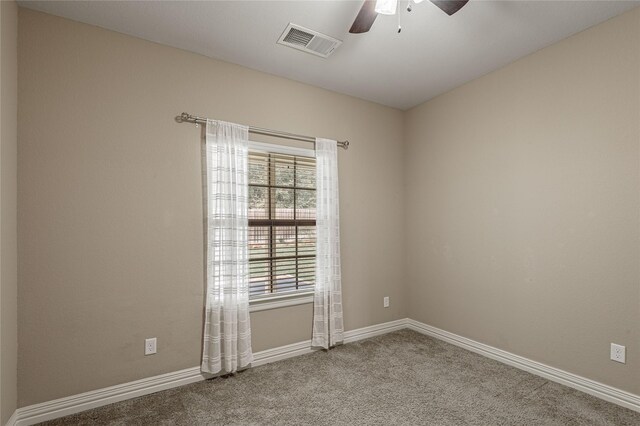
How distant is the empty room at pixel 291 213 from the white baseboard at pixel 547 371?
19mm

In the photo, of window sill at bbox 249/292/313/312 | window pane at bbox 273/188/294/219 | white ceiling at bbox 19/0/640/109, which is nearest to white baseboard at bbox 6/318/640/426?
window sill at bbox 249/292/313/312

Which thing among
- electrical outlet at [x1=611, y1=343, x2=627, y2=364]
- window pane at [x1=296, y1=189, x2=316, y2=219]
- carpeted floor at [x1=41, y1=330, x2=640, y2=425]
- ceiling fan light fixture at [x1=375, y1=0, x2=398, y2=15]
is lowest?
carpeted floor at [x1=41, y1=330, x2=640, y2=425]

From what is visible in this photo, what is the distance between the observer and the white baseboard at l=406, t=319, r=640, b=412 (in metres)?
2.30

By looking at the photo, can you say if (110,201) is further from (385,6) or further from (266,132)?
(385,6)

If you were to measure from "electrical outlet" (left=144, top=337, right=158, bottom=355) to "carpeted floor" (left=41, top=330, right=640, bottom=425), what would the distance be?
0.32 metres

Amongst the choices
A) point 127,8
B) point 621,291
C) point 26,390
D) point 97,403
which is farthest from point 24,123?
point 621,291

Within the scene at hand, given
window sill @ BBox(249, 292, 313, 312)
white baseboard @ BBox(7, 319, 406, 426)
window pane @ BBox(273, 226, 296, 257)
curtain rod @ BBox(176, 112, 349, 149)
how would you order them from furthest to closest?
window pane @ BBox(273, 226, 296, 257)
window sill @ BBox(249, 292, 313, 312)
curtain rod @ BBox(176, 112, 349, 149)
white baseboard @ BBox(7, 319, 406, 426)

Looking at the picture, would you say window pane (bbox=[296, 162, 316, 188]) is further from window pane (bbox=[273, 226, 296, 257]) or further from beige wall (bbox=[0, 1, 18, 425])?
beige wall (bbox=[0, 1, 18, 425])

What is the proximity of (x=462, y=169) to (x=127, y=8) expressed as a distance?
3287 millimetres

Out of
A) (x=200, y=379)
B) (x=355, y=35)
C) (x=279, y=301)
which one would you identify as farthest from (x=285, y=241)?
(x=355, y=35)

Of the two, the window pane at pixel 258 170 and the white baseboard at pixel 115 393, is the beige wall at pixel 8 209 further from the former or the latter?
the window pane at pixel 258 170

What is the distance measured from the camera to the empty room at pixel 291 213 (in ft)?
7.30

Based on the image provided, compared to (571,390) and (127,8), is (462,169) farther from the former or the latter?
(127,8)

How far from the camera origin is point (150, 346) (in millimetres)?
2562
